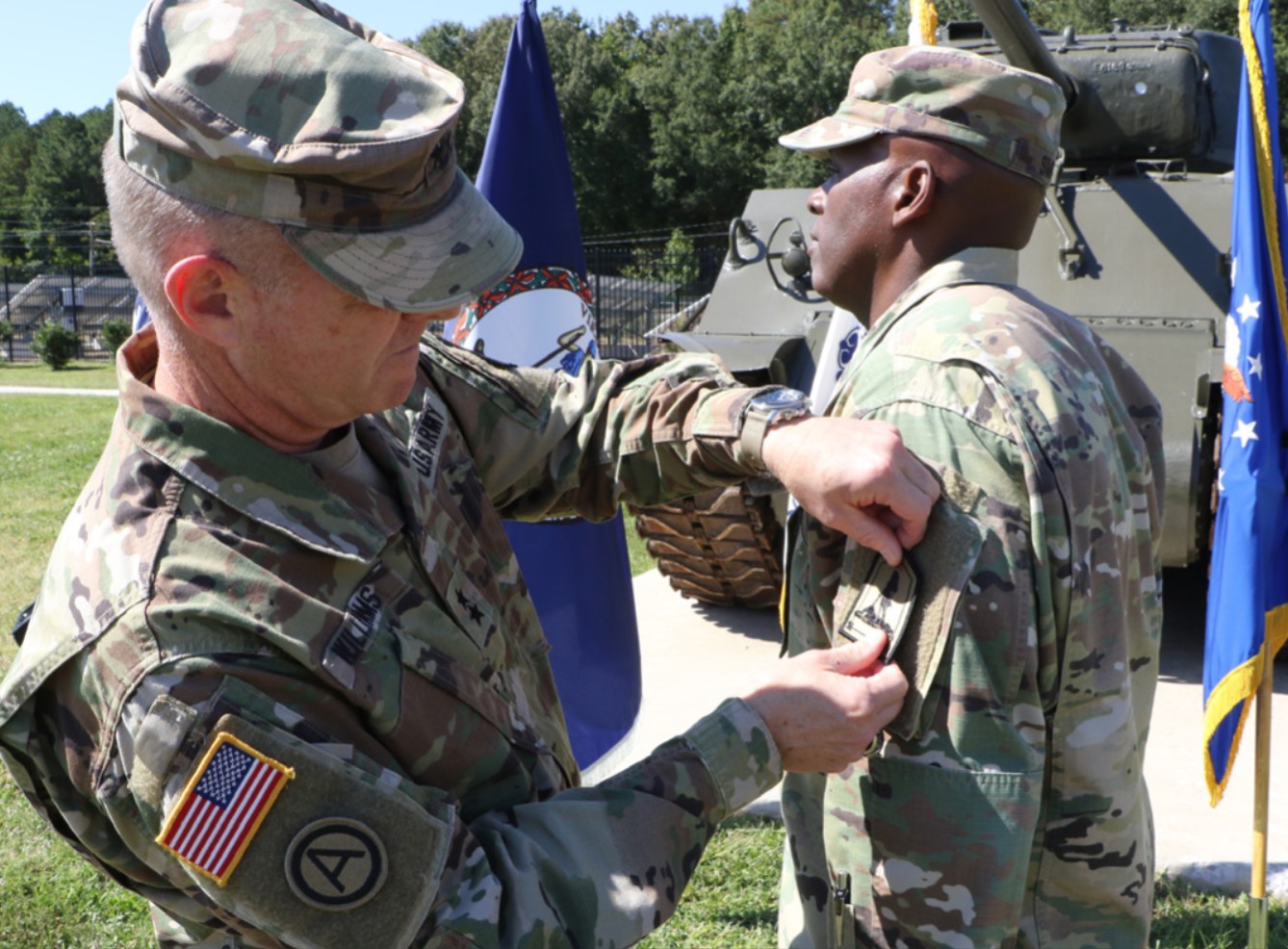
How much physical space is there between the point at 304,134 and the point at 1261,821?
3.24m

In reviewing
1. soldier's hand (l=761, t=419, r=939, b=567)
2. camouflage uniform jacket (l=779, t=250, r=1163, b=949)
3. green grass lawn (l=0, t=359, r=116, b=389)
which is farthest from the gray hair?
green grass lawn (l=0, t=359, r=116, b=389)

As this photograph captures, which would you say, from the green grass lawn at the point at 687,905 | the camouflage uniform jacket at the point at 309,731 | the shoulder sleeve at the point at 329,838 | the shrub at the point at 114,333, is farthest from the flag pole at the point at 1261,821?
the shrub at the point at 114,333

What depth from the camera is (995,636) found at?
6.11 ft

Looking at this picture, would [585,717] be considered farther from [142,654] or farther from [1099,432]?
[142,654]

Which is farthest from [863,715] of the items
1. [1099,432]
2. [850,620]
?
[1099,432]

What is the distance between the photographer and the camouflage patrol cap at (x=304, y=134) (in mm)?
1519

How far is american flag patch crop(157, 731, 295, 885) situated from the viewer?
1408mm

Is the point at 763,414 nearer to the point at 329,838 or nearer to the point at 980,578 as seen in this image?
the point at 980,578

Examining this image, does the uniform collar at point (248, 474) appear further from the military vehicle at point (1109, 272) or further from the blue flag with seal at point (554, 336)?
the military vehicle at point (1109, 272)

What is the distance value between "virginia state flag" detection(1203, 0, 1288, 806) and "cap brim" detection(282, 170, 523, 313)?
296 centimetres

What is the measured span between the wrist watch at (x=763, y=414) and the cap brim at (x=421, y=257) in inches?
20.3

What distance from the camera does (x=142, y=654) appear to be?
1.47 metres

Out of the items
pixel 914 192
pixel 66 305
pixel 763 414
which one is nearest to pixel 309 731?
pixel 763 414

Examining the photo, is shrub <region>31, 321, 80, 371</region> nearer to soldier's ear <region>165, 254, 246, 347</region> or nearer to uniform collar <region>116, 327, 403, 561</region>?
uniform collar <region>116, 327, 403, 561</region>
